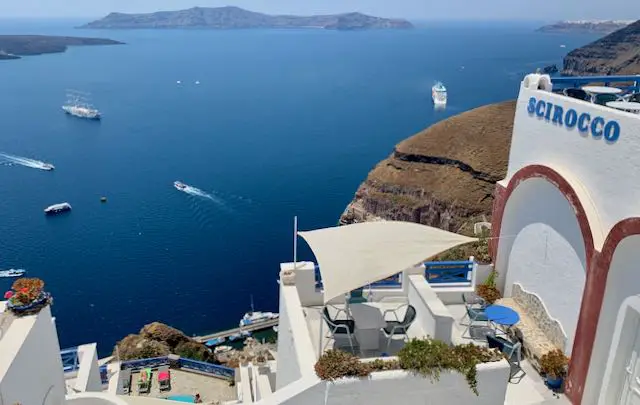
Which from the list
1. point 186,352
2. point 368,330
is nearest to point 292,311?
point 368,330

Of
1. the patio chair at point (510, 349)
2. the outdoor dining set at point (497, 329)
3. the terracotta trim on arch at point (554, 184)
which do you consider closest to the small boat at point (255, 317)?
the terracotta trim on arch at point (554, 184)

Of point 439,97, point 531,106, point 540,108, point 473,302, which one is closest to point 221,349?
point 473,302

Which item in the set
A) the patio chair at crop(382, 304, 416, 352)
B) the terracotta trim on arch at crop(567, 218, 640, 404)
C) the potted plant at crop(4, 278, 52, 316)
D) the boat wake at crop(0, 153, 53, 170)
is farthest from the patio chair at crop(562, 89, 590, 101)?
the boat wake at crop(0, 153, 53, 170)

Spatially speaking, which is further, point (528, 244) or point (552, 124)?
point (528, 244)

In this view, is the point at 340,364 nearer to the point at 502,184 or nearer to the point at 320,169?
the point at 502,184

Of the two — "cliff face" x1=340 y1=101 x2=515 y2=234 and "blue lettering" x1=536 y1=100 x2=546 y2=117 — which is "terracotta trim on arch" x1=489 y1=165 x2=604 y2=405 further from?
"cliff face" x1=340 y1=101 x2=515 y2=234
